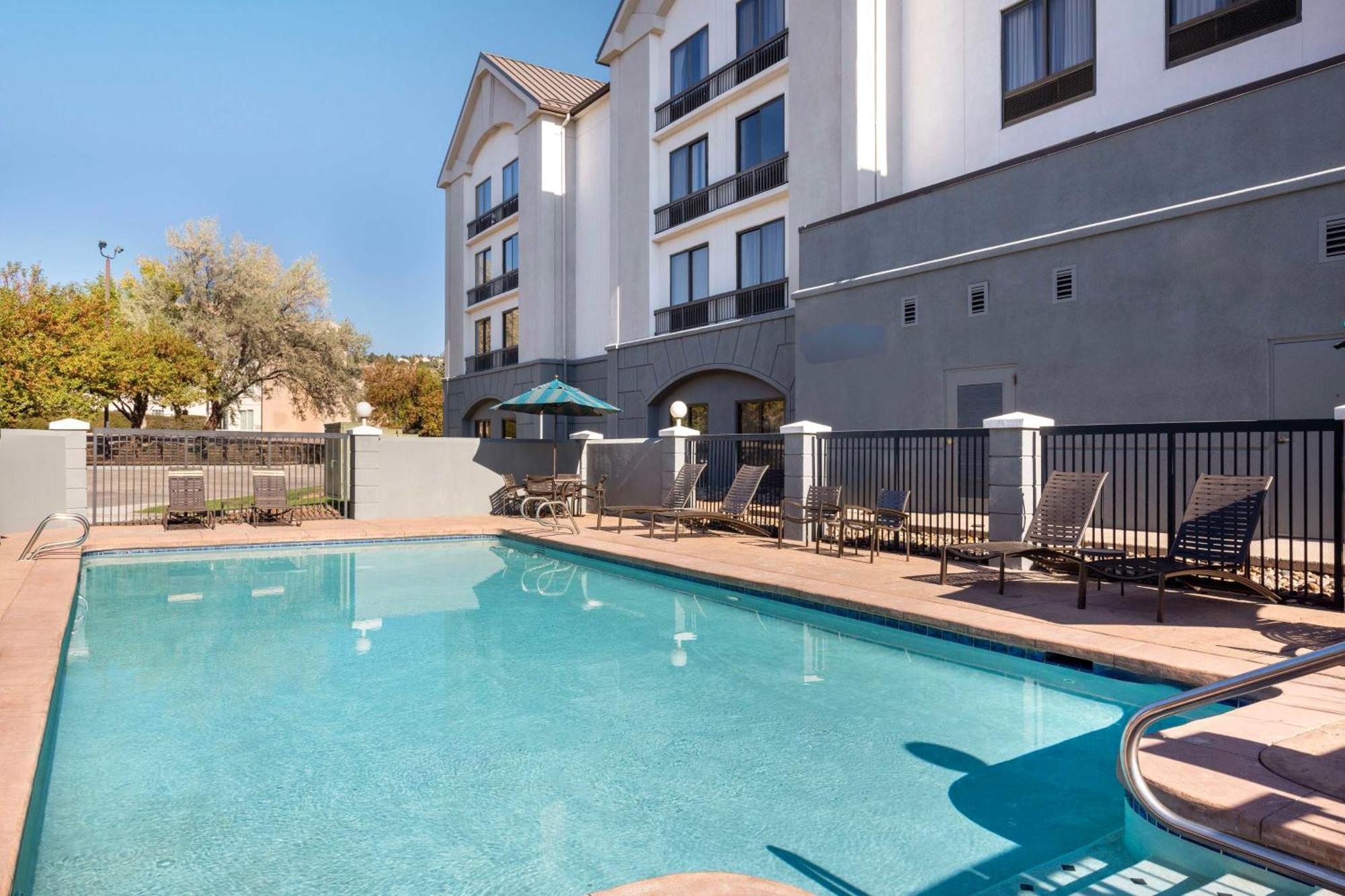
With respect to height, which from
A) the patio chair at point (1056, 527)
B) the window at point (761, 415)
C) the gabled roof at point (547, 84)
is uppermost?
the gabled roof at point (547, 84)

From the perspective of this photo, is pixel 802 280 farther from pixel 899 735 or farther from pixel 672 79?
pixel 899 735

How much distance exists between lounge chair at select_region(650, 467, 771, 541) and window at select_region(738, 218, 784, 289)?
7.09 m

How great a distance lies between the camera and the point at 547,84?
88.2 feet

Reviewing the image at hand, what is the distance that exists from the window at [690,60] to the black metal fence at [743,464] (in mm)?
10701

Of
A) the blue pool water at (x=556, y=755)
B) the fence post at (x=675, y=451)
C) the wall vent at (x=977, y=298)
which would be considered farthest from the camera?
the fence post at (x=675, y=451)

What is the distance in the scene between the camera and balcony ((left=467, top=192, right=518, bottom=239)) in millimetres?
27203

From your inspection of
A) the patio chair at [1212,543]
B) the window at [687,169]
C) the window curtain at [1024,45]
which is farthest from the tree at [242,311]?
the patio chair at [1212,543]

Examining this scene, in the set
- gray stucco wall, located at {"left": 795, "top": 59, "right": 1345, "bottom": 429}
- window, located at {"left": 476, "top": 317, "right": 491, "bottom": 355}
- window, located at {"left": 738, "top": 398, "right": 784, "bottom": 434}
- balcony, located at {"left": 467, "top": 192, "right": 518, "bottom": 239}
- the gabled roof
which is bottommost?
window, located at {"left": 738, "top": 398, "right": 784, "bottom": 434}

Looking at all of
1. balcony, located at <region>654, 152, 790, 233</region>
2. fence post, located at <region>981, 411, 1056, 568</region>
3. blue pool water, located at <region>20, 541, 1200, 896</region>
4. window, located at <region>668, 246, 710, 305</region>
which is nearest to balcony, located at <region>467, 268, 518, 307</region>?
balcony, located at <region>654, 152, 790, 233</region>

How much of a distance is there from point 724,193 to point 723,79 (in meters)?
2.67

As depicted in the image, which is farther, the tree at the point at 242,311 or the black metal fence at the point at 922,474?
the tree at the point at 242,311

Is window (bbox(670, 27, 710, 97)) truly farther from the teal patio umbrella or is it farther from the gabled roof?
the teal patio umbrella

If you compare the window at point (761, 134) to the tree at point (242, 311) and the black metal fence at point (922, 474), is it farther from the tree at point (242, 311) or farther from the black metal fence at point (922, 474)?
the tree at point (242, 311)

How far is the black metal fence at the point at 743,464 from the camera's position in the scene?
43.9 ft
